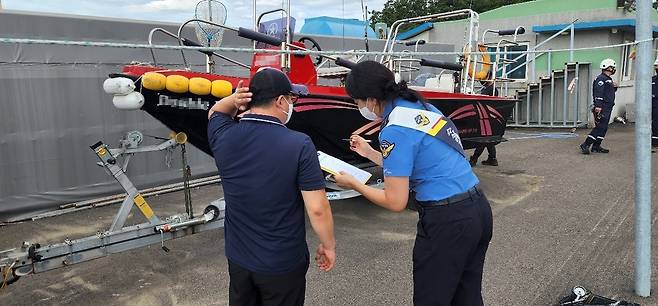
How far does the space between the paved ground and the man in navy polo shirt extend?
1.45 metres

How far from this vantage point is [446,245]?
2105 mm

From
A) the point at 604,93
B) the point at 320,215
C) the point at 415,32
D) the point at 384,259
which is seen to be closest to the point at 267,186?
the point at 320,215

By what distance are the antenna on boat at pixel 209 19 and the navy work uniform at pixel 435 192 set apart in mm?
2895

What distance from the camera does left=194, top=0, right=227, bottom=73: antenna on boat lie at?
459 cm

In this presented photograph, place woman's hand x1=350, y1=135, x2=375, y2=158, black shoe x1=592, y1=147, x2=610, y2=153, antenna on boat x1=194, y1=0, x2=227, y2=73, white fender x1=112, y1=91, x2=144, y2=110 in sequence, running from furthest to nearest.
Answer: black shoe x1=592, y1=147, x2=610, y2=153
antenna on boat x1=194, y1=0, x2=227, y2=73
white fender x1=112, y1=91, x2=144, y2=110
woman's hand x1=350, y1=135, x2=375, y2=158

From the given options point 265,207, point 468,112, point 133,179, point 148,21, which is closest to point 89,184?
point 133,179

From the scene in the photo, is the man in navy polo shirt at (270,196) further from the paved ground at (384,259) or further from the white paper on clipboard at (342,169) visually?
the paved ground at (384,259)

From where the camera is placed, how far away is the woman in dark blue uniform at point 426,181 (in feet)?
6.74

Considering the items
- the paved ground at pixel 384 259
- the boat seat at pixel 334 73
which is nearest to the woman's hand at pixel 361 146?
the paved ground at pixel 384 259

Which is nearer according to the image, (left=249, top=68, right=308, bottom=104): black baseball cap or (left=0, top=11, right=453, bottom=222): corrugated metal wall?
(left=249, top=68, right=308, bottom=104): black baseball cap

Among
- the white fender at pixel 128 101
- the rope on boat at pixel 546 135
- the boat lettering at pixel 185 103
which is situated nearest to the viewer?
the white fender at pixel 128 101

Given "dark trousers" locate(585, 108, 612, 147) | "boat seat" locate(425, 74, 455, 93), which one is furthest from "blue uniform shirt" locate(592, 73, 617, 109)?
"boat seat" locate(425, 74, 455, 93)

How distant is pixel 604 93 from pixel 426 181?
7.88 metres

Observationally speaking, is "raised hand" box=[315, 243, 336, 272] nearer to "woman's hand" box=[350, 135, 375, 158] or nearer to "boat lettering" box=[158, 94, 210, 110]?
"woman's hand" box=[350, 135, 375, 158]
